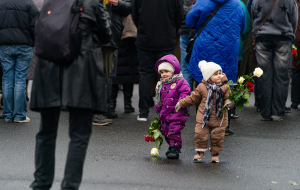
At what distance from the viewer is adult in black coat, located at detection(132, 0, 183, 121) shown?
9266 millimetres

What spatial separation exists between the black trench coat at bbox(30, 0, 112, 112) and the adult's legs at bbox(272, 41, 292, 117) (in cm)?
536

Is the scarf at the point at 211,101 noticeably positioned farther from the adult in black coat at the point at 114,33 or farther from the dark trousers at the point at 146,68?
the dark trousers at the point at 146,68

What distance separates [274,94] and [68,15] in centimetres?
586

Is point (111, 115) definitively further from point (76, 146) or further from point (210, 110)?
point (76, 146)

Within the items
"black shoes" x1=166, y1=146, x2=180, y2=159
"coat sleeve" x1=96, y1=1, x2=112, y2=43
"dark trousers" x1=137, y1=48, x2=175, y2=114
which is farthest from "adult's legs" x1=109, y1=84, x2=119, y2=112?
"coat sleeve" x1=96, y1=1, x2=112, y2=43

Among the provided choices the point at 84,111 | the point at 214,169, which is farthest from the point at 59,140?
the point at 84,111

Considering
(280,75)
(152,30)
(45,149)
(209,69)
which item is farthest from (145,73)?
(45,149)

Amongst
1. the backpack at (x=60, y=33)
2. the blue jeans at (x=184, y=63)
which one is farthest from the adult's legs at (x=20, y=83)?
the backpack at (x=60, y=33)

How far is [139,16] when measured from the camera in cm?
939

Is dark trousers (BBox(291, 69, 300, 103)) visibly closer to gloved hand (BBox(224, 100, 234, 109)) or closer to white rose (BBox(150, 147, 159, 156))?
gloved hand (BBox(224, 100, 234, 109))

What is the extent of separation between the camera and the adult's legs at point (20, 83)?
921 cm

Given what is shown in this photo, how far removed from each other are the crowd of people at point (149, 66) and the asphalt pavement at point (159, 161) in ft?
1.13

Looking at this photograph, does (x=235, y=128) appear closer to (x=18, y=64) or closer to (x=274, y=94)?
(x=274, y=94)

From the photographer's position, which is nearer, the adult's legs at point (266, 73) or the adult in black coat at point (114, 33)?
the adult in black coat at point (114, 33)
